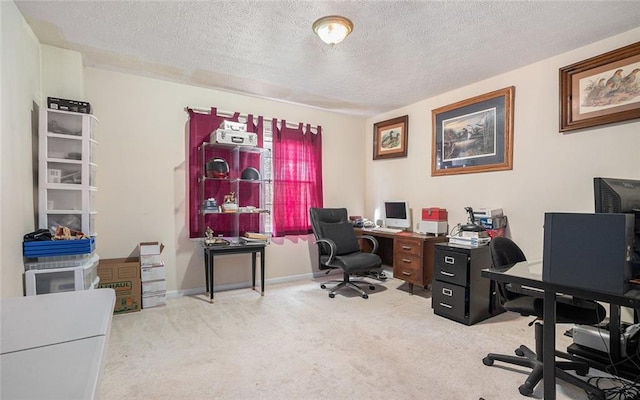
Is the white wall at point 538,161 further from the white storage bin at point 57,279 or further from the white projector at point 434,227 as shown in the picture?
the white storage bin at point 57,279

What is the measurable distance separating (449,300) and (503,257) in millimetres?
1016

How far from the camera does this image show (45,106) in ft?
8.84

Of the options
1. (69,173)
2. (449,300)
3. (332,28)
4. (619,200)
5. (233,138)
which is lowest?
(449,300)

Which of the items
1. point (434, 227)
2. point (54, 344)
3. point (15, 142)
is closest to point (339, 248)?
point (434, 227)

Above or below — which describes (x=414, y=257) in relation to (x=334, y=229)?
below

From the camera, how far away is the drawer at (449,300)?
2.81 meters

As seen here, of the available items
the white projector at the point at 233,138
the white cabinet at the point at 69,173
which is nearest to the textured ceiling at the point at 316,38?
the white projector at the point at 233,138

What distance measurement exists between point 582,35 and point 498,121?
3.18 ft

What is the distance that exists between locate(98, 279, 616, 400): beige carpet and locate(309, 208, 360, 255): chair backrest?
0.71 metres

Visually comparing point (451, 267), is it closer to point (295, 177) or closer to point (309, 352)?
point (309, 352)

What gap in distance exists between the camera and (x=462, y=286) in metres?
2.83

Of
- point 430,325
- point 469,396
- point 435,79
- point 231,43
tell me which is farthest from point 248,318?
point 435,79

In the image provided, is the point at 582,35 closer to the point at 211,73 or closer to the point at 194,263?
the point at 211,73

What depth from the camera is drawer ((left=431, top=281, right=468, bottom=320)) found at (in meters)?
2.81
